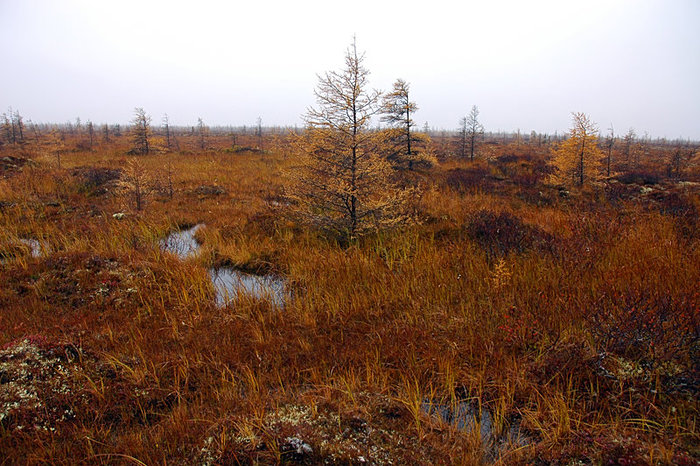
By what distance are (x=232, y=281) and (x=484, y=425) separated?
184 inches

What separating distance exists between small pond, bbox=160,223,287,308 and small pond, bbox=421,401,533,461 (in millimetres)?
2719

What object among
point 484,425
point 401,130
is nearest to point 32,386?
point 484,425

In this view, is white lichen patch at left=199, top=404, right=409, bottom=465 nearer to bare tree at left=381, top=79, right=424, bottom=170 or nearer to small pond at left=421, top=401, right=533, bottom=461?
small pond at left=421, top=401, right=533, bottom=461

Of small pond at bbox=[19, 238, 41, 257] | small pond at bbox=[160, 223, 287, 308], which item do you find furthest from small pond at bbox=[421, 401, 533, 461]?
small pond at bbox=[19, 238, 41, 257]

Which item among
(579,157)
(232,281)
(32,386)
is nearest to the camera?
(32,386)

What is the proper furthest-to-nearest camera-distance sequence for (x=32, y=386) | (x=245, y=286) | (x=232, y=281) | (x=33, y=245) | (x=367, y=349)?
1. (x=33, y=245)
2. (x=232, y=281)
3. (x=245, y=286)
4. (x=367, y=349)
5. (x=32, y=386)

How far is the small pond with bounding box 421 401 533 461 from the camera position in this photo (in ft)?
7.44

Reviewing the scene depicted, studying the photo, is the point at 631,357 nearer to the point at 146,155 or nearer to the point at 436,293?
the point at 436,293

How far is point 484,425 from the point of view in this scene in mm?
2582

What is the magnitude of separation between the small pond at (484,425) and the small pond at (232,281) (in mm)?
2719

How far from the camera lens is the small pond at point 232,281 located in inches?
191

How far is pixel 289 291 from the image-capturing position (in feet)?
16.7

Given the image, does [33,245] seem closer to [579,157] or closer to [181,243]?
[181,243]

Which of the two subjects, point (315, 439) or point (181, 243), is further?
point (181, 243)
